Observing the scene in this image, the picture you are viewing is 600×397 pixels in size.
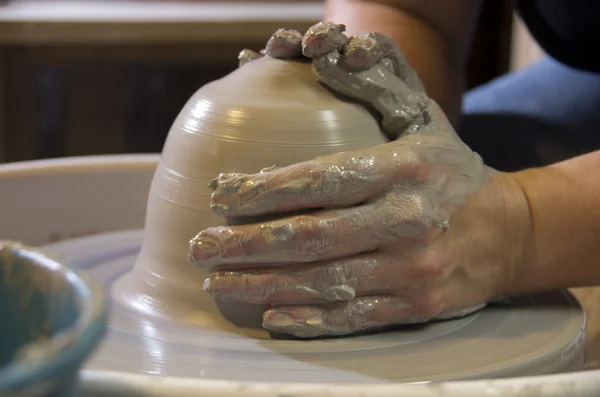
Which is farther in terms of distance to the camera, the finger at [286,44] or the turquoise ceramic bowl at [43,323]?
the finger at [286,44]

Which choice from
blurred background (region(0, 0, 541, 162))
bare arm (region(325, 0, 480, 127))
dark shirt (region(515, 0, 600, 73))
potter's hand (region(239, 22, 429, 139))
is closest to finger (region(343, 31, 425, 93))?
potter's hand (region(239, 22, 429, 139))

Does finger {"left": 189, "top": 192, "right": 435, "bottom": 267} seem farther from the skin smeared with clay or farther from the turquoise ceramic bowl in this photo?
the turquoise ceramic bowl

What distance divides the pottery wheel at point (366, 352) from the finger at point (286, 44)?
32cm

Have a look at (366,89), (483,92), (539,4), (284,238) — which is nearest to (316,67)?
(366,89)

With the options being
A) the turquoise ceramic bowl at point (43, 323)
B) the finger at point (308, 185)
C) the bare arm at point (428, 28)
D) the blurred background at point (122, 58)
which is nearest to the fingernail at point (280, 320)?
Result: the finger at point (308, 185)

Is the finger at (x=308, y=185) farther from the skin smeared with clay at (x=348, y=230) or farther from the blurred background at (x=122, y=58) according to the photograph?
the blurred background at (x=122, y=58)

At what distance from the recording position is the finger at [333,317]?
2.35 ft

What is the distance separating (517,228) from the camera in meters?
0.84

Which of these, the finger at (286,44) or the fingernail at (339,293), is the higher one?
the finger at (286,44)

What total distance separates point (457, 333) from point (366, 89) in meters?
0.28

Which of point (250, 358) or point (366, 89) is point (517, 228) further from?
point (250, 358)

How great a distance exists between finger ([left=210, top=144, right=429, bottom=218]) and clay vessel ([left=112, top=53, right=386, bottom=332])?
46mm

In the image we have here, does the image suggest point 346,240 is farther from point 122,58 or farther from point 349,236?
point 122,58

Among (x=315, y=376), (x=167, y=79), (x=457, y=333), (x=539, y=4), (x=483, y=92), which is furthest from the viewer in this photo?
(x=167, y=79)
